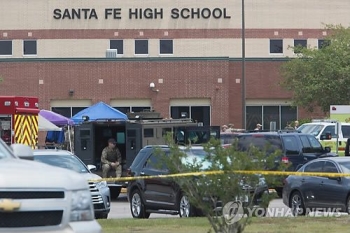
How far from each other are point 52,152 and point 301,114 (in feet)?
116

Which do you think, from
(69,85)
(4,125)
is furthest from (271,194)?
(69,85)

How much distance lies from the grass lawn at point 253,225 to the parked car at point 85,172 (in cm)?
168

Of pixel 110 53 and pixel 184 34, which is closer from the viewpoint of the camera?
pixel 110 53

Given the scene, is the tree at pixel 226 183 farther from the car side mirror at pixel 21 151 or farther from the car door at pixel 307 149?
the car door at pixel 307 149

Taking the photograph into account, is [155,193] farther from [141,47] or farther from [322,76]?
[141,47]

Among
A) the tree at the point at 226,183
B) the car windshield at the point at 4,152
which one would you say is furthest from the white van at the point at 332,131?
the car windshield at the point at 4,152

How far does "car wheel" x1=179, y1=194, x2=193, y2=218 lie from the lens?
1994 centimetres

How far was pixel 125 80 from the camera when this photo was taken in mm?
53594

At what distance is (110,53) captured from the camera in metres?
53.8

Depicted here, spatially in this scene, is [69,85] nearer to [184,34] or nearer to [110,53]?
[110,53]

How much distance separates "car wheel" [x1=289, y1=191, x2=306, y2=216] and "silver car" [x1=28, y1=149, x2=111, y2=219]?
4.29 metres

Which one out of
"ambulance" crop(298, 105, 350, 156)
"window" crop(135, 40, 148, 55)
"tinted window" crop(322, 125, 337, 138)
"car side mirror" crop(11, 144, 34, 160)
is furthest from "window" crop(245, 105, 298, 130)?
"car side mirror" crop(11, 144, 34, 160)

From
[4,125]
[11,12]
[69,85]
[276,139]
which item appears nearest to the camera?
[4,125]

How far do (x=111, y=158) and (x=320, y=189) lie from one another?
9.19 m
